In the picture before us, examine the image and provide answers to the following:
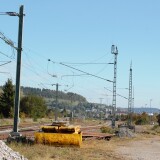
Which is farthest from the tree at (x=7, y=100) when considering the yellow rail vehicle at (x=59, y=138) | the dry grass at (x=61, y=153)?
the dry grass at (x=61, y=153)

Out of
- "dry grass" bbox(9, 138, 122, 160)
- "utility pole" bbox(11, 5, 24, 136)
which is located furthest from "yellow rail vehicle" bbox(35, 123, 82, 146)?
"utility pole" bbox(11, 5, 24, 136)

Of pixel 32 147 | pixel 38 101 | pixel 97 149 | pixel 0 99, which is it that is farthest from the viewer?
pixel 38 101

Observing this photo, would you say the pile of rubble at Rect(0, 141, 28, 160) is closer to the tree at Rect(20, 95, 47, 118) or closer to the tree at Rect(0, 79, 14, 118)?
the tree at Rect(0, 79, 14, 118)

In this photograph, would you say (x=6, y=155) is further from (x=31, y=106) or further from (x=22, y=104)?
(x=22, y=104)

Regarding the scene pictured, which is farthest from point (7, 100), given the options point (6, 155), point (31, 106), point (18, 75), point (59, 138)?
point (6, 155)

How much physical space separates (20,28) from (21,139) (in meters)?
6.14

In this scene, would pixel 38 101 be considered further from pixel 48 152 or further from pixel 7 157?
pixel 7 157

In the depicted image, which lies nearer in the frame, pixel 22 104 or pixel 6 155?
pixel 6 155

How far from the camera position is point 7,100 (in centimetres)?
8262

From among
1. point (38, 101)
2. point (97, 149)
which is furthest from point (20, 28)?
point (38, 101)

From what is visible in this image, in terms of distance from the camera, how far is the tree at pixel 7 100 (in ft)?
269

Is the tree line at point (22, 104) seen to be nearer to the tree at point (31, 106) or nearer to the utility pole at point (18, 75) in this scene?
the tree at point (31, 106)

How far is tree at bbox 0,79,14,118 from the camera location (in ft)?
269

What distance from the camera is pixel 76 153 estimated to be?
22484 mm
